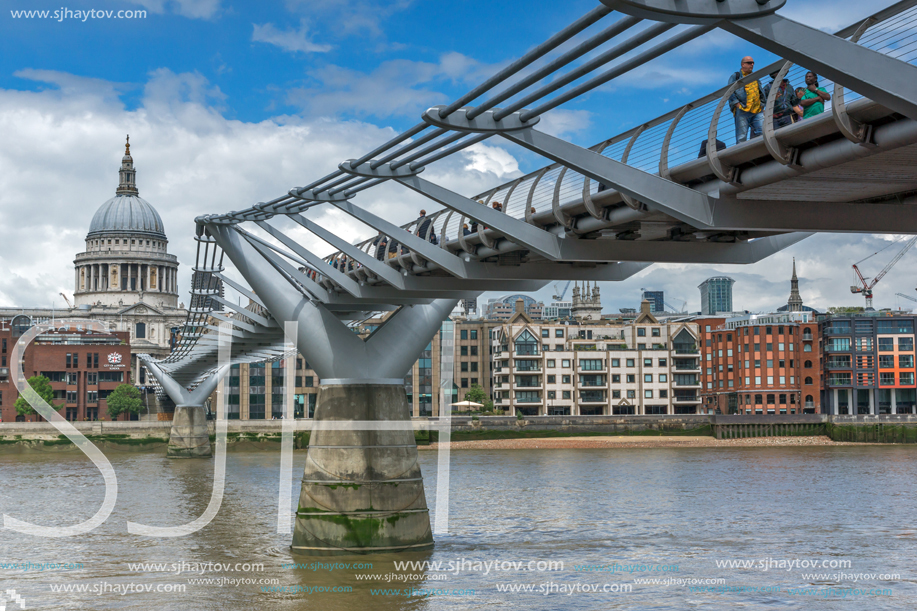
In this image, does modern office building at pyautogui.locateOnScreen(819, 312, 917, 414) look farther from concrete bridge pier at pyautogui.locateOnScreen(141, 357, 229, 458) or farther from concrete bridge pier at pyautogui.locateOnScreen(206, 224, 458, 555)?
concrete bridge pier at pyautogui.locateOnScreen(206, 224, 458, 555)

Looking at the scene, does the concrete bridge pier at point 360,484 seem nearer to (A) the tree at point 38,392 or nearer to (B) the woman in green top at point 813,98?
(B) the woman in green top at point 813,98

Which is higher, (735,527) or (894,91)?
(894,91)

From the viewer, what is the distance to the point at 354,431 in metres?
24.0

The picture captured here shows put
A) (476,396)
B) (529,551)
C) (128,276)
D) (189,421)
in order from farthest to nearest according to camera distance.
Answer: (128,276) < (476,396) < (189,421) < (529,551)

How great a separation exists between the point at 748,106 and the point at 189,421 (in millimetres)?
69546

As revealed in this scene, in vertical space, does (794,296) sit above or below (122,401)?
above

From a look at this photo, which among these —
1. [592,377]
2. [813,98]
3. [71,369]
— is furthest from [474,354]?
[813,98]

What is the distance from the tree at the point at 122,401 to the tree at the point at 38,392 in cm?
681

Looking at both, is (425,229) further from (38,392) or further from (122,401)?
(122,401)

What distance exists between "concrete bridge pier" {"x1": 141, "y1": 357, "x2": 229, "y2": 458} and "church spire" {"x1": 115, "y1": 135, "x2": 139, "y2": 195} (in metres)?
113

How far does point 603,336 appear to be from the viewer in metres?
107

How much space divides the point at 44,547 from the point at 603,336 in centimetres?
8321

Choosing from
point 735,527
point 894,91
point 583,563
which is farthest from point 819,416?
point 894,91

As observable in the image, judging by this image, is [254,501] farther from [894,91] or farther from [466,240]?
[894,91]
